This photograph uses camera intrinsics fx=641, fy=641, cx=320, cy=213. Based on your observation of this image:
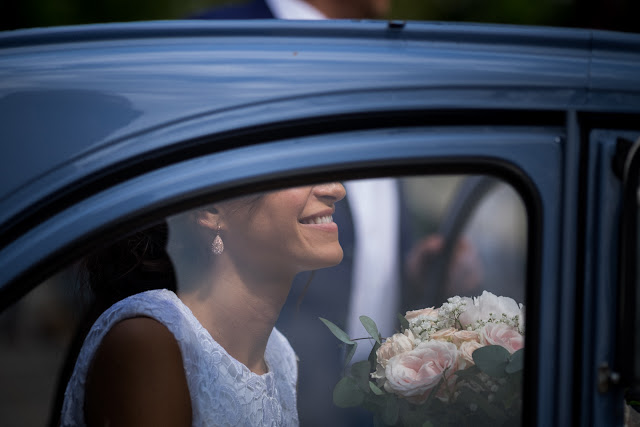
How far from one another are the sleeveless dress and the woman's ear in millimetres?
184

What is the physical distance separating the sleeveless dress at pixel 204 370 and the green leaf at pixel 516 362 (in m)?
0.41

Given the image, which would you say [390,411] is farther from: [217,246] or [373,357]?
[217,246]

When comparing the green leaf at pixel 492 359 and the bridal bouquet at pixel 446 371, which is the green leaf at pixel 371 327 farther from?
the green leaf at pixel 492 359

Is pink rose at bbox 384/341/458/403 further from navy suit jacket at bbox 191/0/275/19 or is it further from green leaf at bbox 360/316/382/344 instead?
navy suit jacket at bbox 191/0/275/19

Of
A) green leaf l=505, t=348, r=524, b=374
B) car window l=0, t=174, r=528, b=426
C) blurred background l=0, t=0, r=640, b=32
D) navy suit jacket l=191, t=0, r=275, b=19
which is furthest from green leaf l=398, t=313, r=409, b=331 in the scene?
blurred background l=0, t=0, r=640, b=32

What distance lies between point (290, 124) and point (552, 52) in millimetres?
528

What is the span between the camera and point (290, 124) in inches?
45.9

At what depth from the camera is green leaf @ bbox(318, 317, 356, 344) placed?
1.18 metres

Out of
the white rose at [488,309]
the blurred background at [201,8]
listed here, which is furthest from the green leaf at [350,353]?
the blurred background at [201,8]

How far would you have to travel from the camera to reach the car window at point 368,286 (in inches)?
46.4

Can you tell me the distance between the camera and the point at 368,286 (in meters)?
1.18

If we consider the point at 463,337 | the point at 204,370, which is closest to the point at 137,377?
the point at 204,370

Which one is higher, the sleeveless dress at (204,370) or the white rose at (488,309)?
the white rose at (488,309)

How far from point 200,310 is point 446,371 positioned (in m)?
0.49
